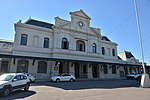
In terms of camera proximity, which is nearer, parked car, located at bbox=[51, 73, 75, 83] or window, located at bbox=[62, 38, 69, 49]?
parked car, located at bbox=[51, 73, 75, 83]

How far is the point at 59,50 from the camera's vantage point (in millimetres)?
27734

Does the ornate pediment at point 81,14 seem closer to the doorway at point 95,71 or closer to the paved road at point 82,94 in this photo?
the doorway at point 95,71

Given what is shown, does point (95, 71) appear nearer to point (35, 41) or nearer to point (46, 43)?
point (46, 43)

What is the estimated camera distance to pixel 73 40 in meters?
30.4

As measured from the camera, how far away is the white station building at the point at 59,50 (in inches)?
953

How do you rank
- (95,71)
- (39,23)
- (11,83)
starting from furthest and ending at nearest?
1. (95,71)
2. (39,23)
3. (11,83)

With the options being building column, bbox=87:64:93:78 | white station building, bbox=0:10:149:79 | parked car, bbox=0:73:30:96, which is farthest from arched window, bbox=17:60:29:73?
building column, bbox=87:64:93:78

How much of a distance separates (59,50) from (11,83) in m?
17.6

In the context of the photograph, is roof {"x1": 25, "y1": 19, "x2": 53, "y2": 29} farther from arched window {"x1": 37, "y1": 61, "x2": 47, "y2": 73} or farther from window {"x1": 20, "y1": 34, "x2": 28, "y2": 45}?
arched window {"x1": 37, "y1": 61, "x2": 47, "y2": 73}

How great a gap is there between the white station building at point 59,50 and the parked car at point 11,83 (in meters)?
10.5

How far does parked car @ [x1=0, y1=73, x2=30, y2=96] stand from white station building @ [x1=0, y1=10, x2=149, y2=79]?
1049 cm

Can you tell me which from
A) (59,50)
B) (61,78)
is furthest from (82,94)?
(59,50)

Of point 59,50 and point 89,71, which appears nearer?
point 59,50

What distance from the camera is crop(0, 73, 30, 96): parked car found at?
9.59m
